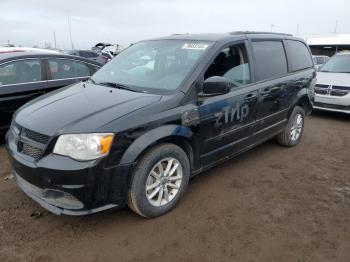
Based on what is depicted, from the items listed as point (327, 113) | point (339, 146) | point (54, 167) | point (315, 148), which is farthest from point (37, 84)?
point (327, 113)

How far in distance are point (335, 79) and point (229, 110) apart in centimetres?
563

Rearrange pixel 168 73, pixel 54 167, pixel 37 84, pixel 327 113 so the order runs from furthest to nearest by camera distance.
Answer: pixel 327 113 → pixel 37 84 → pixel 168 73 → pixel 54 167

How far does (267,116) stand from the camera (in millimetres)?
4656

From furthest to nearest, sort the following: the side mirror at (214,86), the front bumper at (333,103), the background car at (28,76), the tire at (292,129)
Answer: the front bumper at (333,103) → the tire at (292,129) → the background car at (28,76) → the side mirror at (214,86)

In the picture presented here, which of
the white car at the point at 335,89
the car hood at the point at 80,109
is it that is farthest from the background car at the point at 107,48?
the car hood at the point at 80,109

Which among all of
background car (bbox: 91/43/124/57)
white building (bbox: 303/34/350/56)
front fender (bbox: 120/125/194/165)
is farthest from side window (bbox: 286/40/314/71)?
white building (bbox: 303/34/350/56)

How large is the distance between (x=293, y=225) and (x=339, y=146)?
322 cm

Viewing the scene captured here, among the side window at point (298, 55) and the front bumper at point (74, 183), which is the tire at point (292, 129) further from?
the front bumper at point (74, 183)

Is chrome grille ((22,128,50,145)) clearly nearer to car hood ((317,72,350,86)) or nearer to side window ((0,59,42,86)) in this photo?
side window ((0,59,42,86))

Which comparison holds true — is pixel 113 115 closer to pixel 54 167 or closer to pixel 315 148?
pixel 54 167

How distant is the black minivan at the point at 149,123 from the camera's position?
2803mm

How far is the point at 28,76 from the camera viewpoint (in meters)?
5.46

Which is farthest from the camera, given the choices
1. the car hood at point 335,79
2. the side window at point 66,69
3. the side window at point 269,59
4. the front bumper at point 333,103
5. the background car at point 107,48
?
the background car at point 107,48

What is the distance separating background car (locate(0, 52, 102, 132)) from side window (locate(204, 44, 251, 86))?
10.3ft
